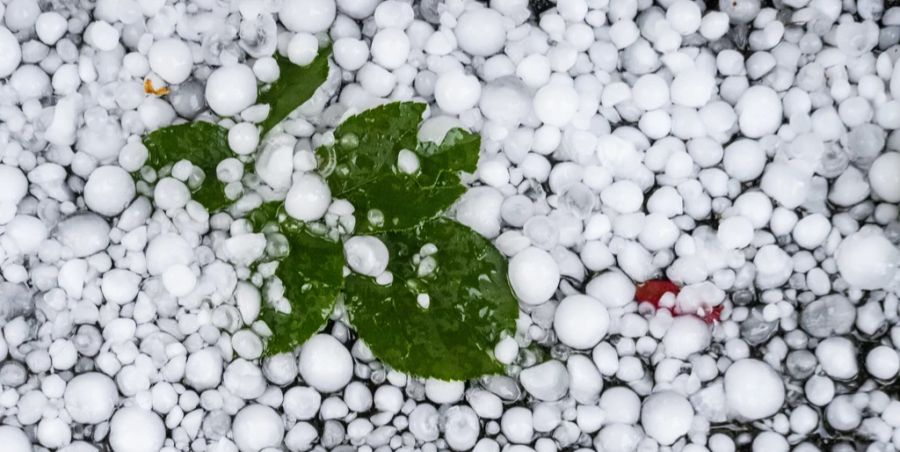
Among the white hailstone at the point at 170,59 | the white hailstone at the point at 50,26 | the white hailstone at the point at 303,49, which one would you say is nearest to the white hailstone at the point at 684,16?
the white hailstone at the point at 303,49

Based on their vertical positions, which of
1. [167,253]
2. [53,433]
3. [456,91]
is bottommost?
[53,433]

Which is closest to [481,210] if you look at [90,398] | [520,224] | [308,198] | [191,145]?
[520,224]

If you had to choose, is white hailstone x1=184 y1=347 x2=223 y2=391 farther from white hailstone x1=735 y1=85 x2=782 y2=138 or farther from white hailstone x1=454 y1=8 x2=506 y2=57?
white hailstone x1=735 y1=85 x2=782 y2=138

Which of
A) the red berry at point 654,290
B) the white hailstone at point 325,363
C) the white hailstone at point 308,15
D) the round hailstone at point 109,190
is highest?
the white hailstone at point 308,15

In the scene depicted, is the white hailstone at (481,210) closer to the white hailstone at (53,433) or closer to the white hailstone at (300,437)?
the white hailstone at (300,437)

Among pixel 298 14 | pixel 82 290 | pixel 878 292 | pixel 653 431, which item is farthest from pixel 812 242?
pixel 82 290

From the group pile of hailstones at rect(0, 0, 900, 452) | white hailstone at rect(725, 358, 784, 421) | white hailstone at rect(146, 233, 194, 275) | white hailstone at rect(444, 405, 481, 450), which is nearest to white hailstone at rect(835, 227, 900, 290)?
pile of hailstones at rect(0, 0, 900, 452)

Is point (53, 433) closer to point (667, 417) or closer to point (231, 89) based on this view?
point (231, 89)
